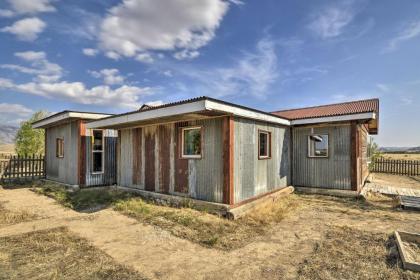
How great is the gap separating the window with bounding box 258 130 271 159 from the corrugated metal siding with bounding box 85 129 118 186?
746 cm

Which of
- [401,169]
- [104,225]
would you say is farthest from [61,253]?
[401,169]

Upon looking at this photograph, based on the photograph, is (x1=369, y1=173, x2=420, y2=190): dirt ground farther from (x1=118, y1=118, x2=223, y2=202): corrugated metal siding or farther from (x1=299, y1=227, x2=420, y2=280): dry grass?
(x1=118, y1=118, x2=223, y2=202): corrugated metal siding

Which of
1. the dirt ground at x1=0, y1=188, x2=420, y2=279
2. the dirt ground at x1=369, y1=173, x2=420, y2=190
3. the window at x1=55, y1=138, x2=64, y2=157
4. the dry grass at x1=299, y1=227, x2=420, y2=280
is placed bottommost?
the dirt ground at x1=369, y1=173, x2=420, y2=190

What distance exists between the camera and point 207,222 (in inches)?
251

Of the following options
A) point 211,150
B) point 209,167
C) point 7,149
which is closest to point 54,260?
point 209,167

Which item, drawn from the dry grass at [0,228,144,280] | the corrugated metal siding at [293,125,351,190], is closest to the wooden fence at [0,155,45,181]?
the dry grass at [0,228,144,280]

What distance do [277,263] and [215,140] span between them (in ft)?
13.2

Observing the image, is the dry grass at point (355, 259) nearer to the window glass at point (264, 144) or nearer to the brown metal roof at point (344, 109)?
the window glass at point (264, 144)

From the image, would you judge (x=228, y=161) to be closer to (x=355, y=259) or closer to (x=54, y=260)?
(x=355, y=259)

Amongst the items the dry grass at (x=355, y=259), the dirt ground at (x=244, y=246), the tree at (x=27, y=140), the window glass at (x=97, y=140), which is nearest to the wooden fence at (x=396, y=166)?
the dirt ground at (x=244, y=246)

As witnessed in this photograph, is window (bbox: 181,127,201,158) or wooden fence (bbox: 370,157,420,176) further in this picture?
wooden fence (bbox: 370,157,420,176)

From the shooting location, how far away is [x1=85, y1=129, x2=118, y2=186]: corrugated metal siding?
456 inches

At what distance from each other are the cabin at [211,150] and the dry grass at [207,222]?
0.75m

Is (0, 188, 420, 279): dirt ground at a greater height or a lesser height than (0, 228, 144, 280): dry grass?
lesser
